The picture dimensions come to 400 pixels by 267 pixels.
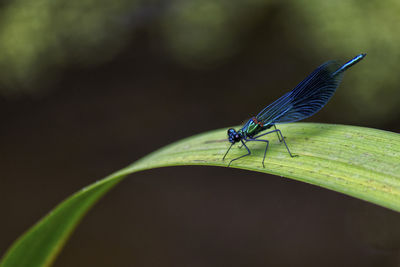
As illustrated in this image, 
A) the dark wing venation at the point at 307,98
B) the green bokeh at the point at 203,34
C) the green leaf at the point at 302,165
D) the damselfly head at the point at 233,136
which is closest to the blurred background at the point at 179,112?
the green bokeh at the point at 203,34

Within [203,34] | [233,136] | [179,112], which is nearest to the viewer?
[233,136]

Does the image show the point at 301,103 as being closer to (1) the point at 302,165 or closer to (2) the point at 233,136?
(2) the point at 233,136

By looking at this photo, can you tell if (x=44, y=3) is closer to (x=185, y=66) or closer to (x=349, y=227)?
(x=185, y=66)

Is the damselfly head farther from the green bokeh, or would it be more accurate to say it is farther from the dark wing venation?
the green bokeh

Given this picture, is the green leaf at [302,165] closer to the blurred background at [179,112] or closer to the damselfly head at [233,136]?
the damselfly head at [233,136]

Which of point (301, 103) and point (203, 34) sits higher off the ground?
point (203, 34)

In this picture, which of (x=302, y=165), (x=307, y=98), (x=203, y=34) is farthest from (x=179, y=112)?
(x=302, y=165)
